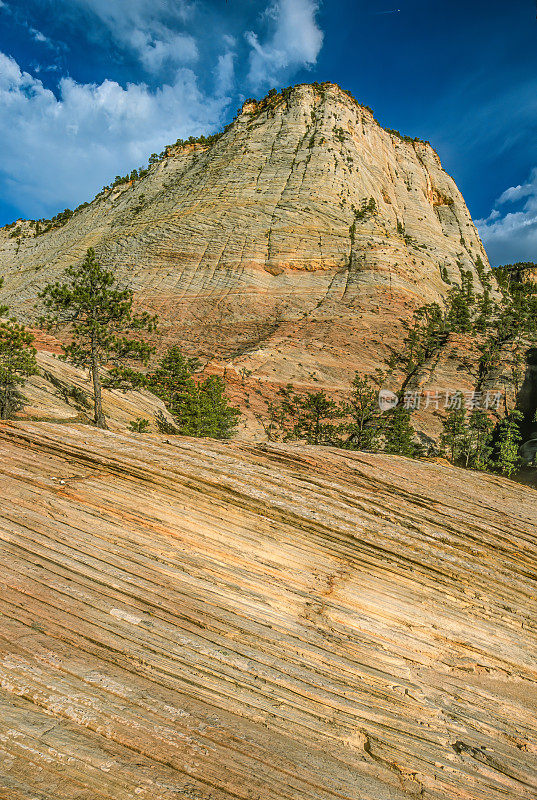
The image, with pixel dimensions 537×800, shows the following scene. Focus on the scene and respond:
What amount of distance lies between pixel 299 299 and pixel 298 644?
50.6 metres

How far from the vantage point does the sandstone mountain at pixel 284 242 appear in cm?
5009

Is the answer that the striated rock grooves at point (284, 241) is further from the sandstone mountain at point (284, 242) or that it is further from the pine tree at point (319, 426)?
the pine tree at point (319, 426)

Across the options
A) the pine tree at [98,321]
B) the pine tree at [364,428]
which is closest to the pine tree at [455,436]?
the pine tree at [364,428]

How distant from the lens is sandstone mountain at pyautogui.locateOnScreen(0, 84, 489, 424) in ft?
164

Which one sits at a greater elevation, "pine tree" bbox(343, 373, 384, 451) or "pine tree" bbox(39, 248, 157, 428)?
"pine tree" bbox(39, 248, 157, 428)

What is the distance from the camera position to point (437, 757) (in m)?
6.27

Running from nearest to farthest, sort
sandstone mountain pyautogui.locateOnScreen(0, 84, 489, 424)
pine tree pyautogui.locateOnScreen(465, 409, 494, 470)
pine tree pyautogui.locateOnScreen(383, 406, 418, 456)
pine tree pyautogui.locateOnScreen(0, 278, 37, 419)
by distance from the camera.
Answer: pine tree pyautogui.locateOnScreen(0, 278, 37, 419)
pine tree pyautogui.locateOnScreen(383, 406, 418, 456)
pine tree pyautogui.locateOnScreen(465, 409, 494, 470)
sandstone mountain pyautogui.locateOnScreen(0, 84, 489, 424)

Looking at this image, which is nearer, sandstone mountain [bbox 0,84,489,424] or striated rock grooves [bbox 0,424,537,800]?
striated rock grooves [bbox 0,424,537,800]

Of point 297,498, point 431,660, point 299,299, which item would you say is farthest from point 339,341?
point 431,660

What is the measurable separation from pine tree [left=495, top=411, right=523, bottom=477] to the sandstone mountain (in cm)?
854

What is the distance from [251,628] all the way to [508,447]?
130 feet

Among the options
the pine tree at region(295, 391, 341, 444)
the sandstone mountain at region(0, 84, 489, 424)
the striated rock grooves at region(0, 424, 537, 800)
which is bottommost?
the striated rock grooves at region(0, 424, 537, 800)

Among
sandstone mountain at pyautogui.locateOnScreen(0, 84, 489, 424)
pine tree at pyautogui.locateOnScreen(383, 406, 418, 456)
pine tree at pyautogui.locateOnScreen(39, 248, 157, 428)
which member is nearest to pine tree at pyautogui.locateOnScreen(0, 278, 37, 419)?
pine tree at pyautogui.locateOnScreen(39, 248, 157, 428)

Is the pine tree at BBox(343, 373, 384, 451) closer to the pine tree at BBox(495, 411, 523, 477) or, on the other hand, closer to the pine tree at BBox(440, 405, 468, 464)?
the pine tree at BBox(440, 405, 468, 464)
